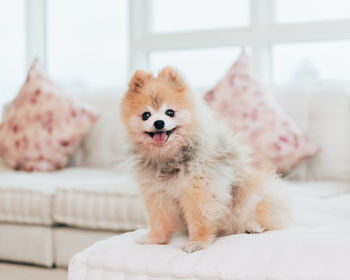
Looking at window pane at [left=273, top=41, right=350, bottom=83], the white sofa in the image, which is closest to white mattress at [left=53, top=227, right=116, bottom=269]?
the white sofa

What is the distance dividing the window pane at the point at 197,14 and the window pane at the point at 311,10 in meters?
0.23

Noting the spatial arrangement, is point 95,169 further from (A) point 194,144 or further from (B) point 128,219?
(A) point 194,144

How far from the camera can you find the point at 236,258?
1116 millimetres

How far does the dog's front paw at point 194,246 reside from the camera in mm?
1197

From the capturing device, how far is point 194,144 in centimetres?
127

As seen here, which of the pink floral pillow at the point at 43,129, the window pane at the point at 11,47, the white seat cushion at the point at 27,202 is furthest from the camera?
the window pane at the point at 11,47

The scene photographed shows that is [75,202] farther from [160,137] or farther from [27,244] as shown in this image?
[160,137]

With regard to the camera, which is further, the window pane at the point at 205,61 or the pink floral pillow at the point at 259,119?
the window pane at the point at 205,61

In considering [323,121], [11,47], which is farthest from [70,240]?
[11,47]

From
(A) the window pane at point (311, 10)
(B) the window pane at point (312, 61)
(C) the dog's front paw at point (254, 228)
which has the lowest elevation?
(C) the dog's front paw at point (254, 228)

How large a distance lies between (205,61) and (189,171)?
227 centimetres

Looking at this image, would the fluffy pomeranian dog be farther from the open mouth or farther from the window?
the window

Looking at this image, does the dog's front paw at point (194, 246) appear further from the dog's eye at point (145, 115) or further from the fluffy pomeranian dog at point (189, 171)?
the dog's eye at point (145, 115)

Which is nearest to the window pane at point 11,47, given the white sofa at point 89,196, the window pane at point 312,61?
the white sofa at point 89,196
